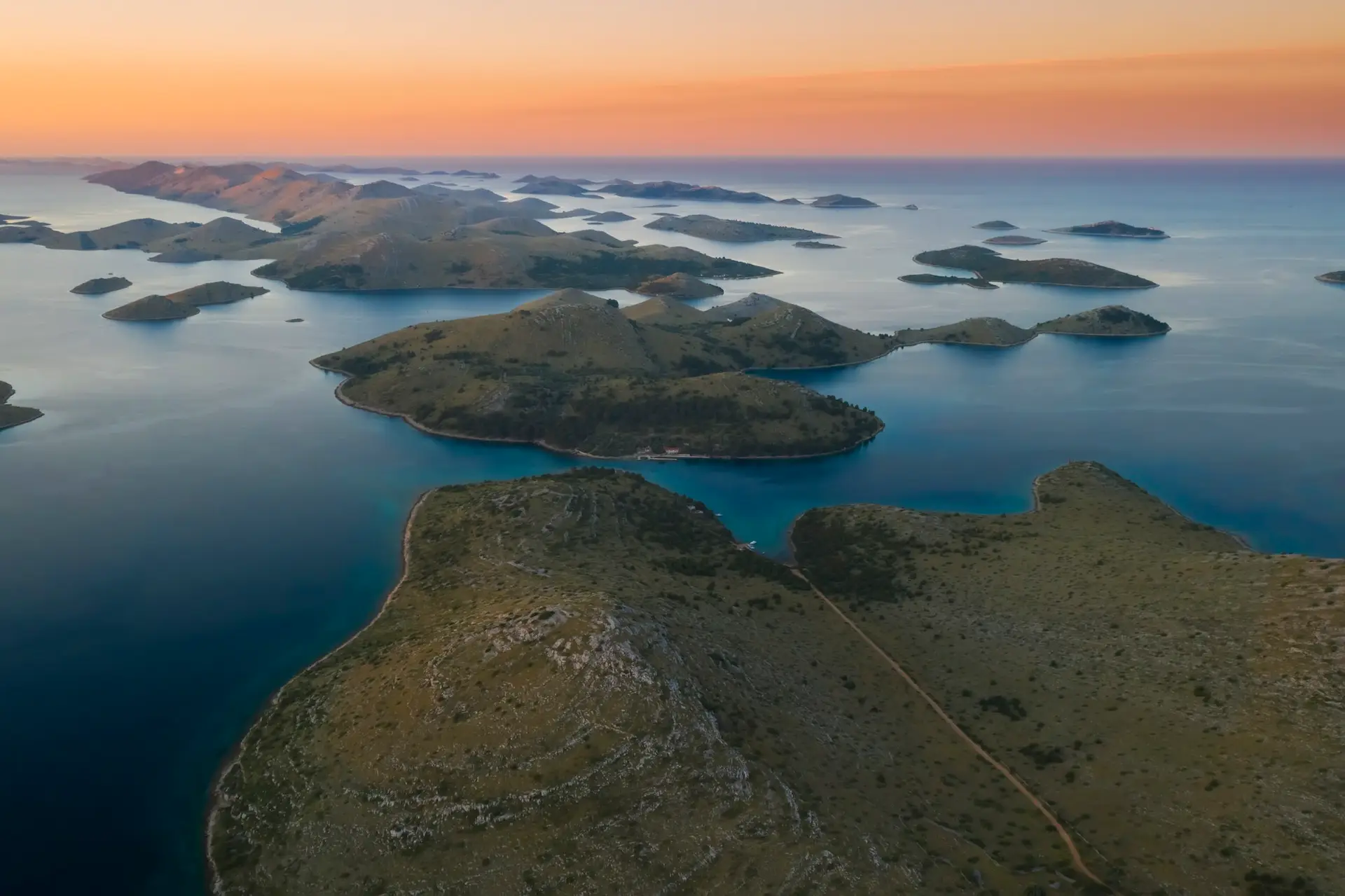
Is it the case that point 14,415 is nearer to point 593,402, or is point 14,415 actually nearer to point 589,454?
point 593,402

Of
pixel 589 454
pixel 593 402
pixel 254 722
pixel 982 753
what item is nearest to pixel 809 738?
pixel 982 753

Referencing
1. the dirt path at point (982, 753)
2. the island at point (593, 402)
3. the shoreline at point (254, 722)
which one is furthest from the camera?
the island at point (593, 402)

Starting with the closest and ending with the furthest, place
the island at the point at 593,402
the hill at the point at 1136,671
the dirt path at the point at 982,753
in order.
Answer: the hill at the point at 1136,671, the dirt path at the point at 982,753, the island at the point at 593,402

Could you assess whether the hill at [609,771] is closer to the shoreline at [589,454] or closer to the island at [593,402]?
the shoreline at [589,454]

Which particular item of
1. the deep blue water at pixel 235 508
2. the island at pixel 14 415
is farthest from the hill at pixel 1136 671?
the island at pixel 14 415

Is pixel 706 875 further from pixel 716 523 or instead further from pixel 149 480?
pixel 149 480

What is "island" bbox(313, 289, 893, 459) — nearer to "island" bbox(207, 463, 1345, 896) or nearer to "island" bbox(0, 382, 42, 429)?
"island" bbox(0, 382, 42, 429)

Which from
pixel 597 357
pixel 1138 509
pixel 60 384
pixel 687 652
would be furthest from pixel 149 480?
pixel 1138 509
